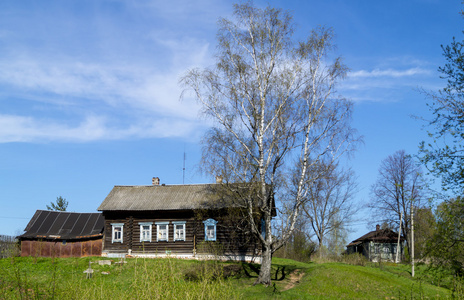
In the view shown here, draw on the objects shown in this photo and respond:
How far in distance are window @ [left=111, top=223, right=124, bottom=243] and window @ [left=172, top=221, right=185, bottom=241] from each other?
4.14 metres

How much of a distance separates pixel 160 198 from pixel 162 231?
2.49 meters

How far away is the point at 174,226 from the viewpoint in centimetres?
2977

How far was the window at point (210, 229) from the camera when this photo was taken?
2889 centimetres

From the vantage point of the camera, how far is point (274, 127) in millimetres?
20766

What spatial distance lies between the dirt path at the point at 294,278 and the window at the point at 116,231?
13.4m

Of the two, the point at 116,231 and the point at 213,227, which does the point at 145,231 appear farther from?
the point at 213,227

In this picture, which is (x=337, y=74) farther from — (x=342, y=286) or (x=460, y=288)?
(x=460, y=288)

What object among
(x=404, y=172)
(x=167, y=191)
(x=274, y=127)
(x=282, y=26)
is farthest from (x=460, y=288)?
(x=404, y=172)

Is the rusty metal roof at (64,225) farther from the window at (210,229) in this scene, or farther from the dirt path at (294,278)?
the dirt path at (294,278)

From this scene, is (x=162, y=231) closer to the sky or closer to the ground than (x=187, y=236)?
closer to the sky

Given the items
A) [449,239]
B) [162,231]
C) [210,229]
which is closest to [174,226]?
[162,231]

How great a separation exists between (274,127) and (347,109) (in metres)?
3.92

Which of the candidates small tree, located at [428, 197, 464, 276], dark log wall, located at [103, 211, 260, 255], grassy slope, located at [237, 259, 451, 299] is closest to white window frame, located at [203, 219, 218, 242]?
dark log wall, located at [103, 211, 260, 255]

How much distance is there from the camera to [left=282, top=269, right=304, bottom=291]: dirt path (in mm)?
20806
